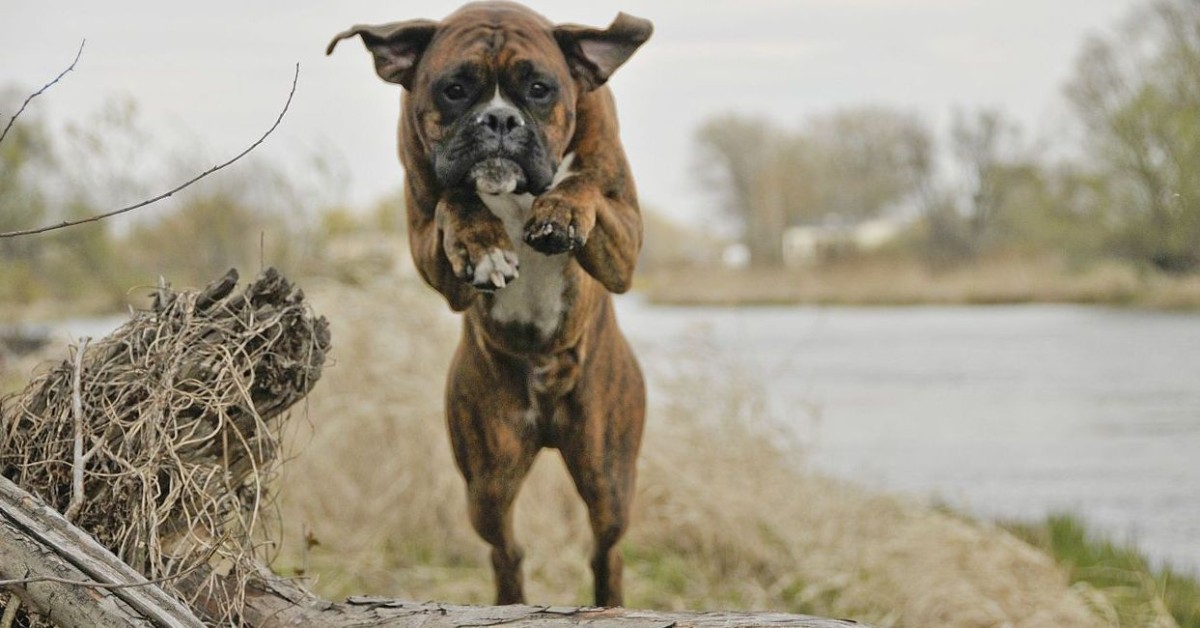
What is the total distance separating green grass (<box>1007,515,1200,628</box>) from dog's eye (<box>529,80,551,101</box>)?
393 cm

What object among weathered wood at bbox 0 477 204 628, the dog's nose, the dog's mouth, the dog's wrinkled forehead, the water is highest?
the dog's wrinkled forehead

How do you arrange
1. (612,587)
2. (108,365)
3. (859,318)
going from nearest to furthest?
(108,365)
(612,587)
(859,318)

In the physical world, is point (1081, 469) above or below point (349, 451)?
below

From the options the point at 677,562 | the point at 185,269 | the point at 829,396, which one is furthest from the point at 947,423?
the point at 185,269

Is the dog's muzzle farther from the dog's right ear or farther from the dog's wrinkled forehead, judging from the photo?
the dog's right ear

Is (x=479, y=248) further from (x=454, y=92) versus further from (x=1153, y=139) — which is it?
(x=1153, y=139)

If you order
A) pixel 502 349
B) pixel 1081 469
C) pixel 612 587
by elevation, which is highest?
pixel 502 349

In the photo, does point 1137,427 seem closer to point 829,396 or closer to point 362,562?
point 829,396

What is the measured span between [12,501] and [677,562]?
4.11 metres

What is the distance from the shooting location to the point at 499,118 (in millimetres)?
2430

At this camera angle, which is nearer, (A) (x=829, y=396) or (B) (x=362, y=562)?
(B) (x=362, y=562)

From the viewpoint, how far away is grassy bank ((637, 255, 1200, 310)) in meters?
14.1

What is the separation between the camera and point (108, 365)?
2.86 meters

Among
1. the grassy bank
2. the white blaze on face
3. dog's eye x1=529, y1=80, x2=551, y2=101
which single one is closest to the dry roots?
the white blaze on face
